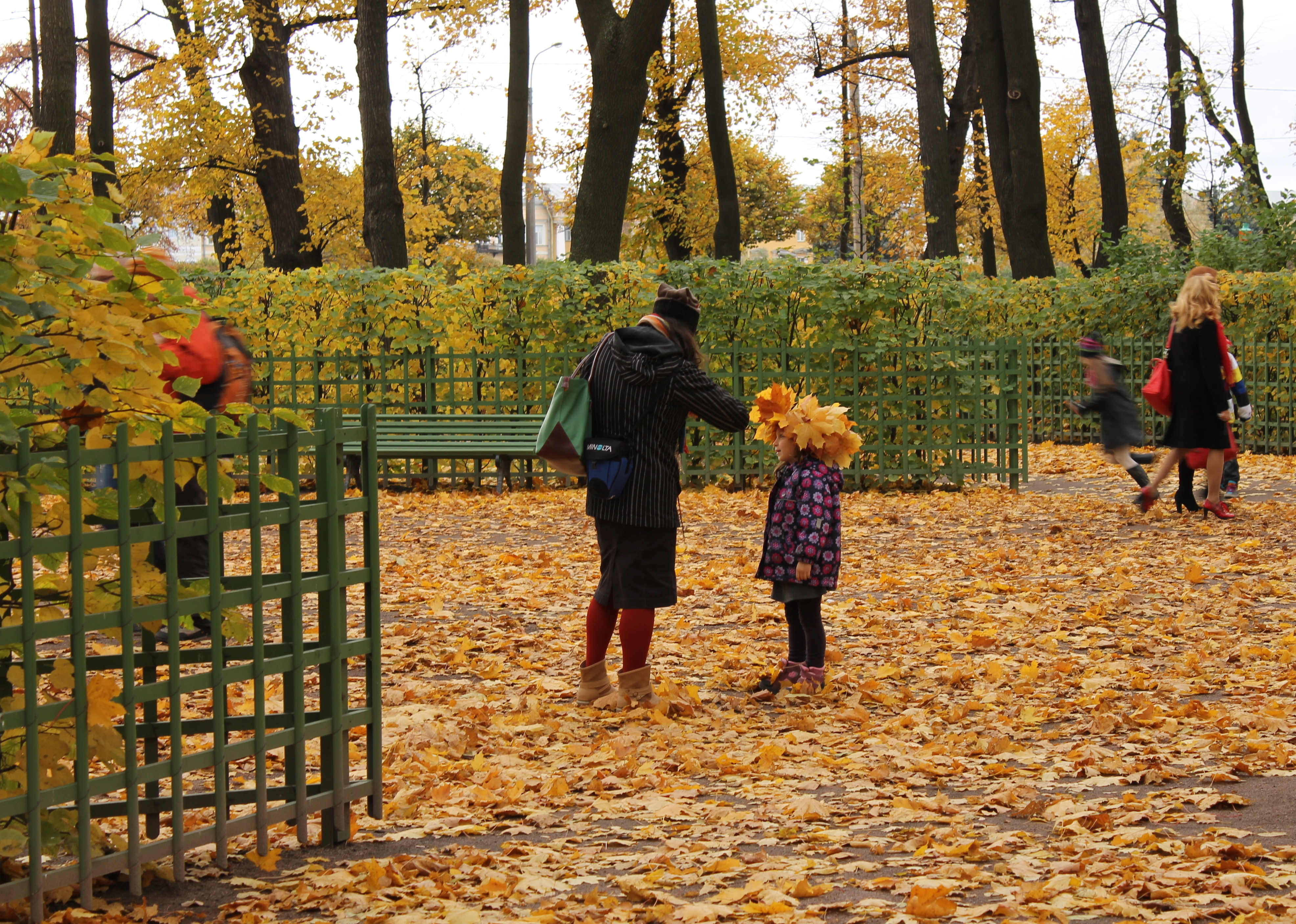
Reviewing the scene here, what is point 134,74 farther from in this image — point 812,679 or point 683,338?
point 812,679

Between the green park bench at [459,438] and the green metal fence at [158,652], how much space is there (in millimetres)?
9282

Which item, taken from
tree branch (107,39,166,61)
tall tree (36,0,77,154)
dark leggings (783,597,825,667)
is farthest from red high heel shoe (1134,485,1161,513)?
tree branch (107,39,166,61)

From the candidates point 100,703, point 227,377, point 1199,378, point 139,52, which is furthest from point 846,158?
point 100,703

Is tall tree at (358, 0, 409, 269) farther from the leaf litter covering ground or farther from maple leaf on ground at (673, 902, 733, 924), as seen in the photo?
maple leaf on ground at (673, 902, 733, 924)

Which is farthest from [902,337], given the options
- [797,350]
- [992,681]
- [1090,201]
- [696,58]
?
[1090,201]

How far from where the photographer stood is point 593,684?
5863 mm

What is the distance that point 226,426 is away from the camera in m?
3.69

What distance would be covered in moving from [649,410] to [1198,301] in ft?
22.5

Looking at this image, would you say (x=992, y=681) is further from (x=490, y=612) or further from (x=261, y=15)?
(x=261, y=15)

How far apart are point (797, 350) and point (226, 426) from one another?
35.2 ft

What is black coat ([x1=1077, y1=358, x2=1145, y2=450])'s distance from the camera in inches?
443

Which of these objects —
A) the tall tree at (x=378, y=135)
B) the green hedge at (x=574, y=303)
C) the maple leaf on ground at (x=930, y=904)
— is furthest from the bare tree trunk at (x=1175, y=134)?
the maple leaf on ground at (x=930, y=904)

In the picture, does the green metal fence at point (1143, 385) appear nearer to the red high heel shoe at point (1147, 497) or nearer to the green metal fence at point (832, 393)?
the green metal fence at point (832, 393)

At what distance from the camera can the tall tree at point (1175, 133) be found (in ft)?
94.9
